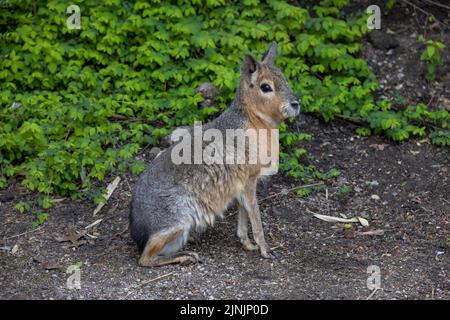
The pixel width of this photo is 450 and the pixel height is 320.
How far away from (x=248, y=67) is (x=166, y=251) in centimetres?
190

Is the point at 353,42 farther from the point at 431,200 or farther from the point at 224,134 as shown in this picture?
the point at 224,134

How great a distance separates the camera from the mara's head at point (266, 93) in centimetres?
693

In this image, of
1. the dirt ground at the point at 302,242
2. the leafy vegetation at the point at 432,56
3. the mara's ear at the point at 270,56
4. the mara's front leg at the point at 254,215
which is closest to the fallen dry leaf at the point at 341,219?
the dirt ground at the point at 302,242

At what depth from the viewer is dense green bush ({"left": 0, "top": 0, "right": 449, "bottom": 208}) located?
863 centimetres

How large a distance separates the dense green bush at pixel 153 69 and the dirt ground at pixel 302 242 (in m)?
0.31

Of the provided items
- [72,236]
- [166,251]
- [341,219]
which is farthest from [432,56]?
[72,236]

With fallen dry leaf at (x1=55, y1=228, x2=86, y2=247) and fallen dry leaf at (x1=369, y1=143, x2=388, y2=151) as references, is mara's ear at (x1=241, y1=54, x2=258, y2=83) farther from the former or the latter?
fallen dry leaf at (x1=369, y1=143, x2=388, y2=151)

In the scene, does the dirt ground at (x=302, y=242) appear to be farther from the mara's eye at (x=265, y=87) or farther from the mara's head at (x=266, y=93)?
the mara's eye at (x=265, y=87)

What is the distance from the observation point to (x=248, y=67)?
6977mm

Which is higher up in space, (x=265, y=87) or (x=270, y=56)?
(x=270, y=56)

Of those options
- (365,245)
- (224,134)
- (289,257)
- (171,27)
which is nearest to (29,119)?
(171,27)

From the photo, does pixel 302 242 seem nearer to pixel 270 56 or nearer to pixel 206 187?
pixel 206 187

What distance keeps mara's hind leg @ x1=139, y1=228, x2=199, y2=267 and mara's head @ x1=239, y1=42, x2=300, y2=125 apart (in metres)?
1.36

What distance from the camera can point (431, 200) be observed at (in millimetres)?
7914
